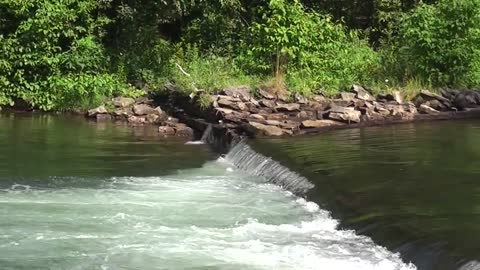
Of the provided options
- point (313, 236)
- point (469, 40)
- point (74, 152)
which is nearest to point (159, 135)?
point (74, 152)

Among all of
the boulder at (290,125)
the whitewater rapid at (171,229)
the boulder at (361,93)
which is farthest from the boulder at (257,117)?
the whitewater rapid at (171,229)

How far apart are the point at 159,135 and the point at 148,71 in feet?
20.4

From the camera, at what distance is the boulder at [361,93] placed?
17478mm

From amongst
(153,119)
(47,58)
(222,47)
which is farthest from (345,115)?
(47,58)

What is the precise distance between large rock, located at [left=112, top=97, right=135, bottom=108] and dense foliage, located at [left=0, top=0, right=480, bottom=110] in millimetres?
453

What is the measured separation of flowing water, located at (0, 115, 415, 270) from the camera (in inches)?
296

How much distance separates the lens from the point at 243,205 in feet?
33.1

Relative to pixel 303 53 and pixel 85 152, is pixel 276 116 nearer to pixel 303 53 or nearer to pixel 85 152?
pixel 85 152

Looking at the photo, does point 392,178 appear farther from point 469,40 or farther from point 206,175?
point 469,40

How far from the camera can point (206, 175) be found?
12500mm

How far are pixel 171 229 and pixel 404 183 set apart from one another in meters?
3.20

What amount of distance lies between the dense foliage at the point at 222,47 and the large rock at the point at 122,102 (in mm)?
453

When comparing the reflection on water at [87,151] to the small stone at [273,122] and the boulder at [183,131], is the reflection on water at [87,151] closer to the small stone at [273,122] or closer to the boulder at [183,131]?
the boulder at [183,131]

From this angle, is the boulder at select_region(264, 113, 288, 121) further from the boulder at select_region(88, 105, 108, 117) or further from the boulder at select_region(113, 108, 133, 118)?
the boulder at select_region(88, 105, 108, 117)
